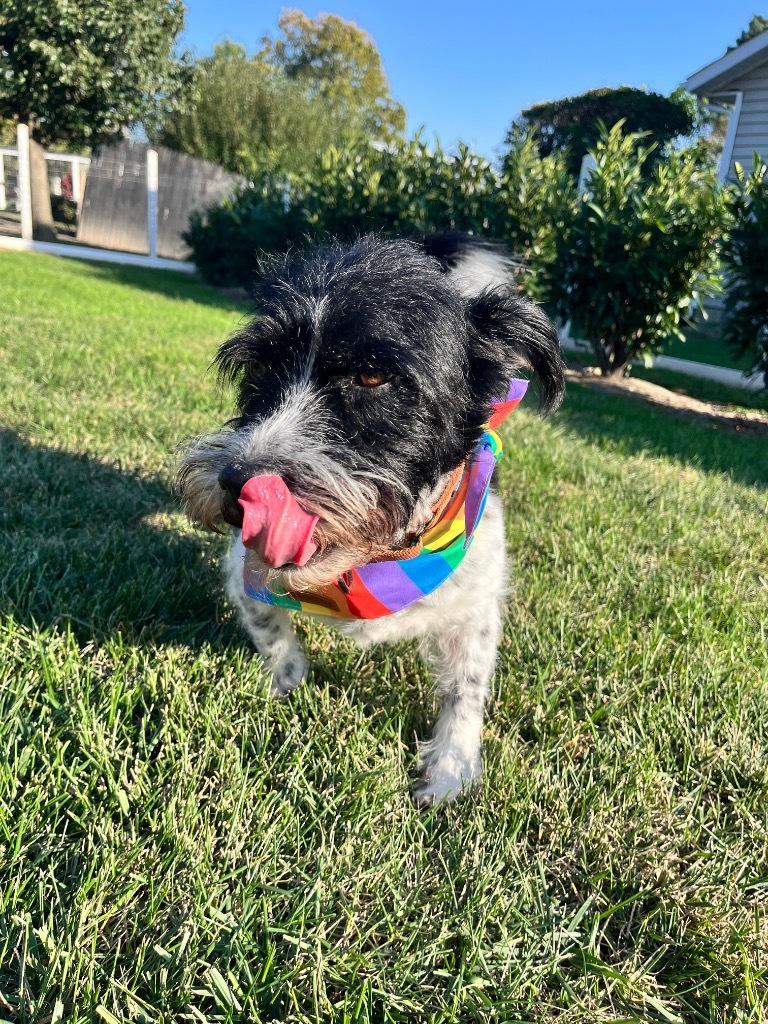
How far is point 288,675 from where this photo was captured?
2307mm

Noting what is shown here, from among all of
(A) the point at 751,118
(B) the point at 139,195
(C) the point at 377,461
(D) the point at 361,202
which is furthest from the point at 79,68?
(C) the point at 377,461

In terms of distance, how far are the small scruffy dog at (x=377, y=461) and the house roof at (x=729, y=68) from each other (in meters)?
17.0

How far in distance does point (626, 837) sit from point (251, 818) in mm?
1014

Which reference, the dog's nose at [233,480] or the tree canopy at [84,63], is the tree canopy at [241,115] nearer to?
the tree canopy at [84,63]

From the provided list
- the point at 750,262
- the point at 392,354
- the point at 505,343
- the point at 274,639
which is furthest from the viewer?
the point at 750,262

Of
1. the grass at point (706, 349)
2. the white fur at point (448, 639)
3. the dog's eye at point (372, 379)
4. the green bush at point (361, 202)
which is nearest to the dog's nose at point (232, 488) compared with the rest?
the dog's eye at point (372, 379)

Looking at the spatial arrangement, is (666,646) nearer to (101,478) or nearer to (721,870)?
(721,870)

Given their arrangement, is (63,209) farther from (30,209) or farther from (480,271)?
(480,271)

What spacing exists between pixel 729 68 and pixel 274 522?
1874 cm

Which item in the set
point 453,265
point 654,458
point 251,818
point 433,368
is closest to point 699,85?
point 654,458

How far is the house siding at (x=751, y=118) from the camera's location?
1506cm

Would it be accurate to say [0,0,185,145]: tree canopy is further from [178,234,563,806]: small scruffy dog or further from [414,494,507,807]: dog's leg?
[414,494,507,807]: dog's leg

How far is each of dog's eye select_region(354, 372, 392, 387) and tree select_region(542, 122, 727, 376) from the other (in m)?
7.30

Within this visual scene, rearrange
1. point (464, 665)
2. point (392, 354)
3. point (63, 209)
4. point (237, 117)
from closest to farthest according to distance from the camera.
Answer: point (392, 354), point (464, 665), point (63, 209), point (237, 117)
